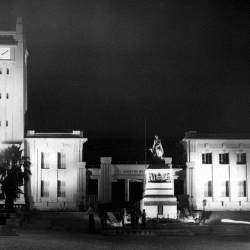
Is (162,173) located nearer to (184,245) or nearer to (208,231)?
(208,231)

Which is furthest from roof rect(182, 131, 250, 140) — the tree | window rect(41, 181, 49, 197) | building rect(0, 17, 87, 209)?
the tree

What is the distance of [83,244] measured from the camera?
2634cm

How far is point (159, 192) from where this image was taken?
48.6 metres

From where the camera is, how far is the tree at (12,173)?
54.3 metres

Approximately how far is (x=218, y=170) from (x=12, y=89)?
20.2 meters

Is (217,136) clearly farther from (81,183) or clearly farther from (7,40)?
(7,40)

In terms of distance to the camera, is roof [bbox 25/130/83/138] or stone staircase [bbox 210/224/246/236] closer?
stone staircase [bbox 210/224/246/236]

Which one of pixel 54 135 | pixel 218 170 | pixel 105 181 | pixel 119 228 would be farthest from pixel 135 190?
pixel 119 228

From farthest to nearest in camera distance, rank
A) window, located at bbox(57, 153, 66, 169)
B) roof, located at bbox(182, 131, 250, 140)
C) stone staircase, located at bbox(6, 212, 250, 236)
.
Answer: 1. roof, located at bbox(182, 131, 250, 140)
2. window, located at bbox(57, 153, 66, 169)
3. stone staircase, located at bbox(6, 212, 250, 236)

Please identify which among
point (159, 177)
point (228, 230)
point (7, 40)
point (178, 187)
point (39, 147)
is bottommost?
point (228, 230)

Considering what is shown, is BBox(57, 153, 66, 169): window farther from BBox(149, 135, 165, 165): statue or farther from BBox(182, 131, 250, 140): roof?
BBox(149, 135, 165, 165): statue

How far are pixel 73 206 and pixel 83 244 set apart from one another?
119ft

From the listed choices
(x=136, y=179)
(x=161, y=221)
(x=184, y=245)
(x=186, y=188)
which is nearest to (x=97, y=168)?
(x=136, y=179)

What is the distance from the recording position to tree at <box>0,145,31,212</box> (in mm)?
54344
